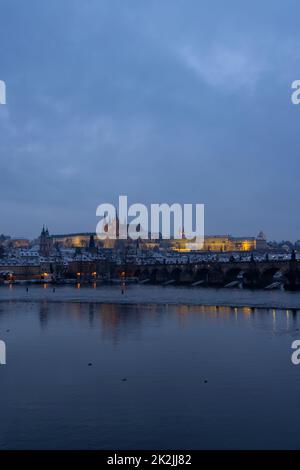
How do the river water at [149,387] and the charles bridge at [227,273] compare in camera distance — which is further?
the charles bridge at [227,273]

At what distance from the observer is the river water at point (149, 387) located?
49.8 ft

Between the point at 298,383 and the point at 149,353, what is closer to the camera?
the point at 298,383

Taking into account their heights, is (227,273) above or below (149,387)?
above

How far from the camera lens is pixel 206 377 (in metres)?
21.7

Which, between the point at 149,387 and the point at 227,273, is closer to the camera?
the point at 149,387

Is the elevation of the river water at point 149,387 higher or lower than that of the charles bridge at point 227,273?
lower

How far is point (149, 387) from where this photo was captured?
2014cm

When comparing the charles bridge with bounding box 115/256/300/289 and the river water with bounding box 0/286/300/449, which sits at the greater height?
the charles bridge with bounding box 115/256/300/289

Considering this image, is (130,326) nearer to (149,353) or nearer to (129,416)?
(149,353)

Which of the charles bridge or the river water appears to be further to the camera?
the charles bridge

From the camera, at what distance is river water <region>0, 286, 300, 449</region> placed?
15172mm

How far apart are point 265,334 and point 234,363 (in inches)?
359
